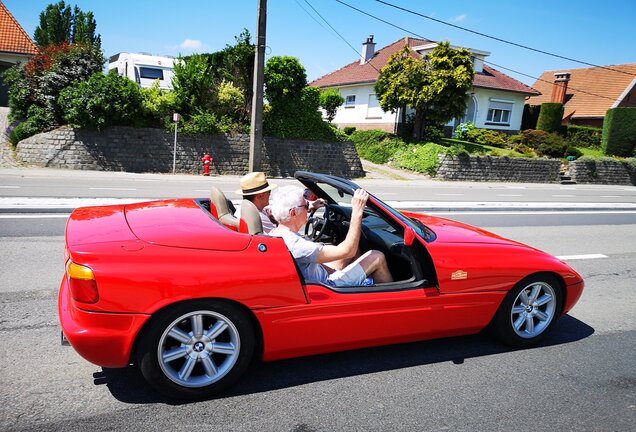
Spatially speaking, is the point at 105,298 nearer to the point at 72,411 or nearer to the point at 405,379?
the point at 72,411

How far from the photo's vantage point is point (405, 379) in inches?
133

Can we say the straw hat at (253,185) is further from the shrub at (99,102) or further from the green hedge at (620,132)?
the green hedge at (620,132)

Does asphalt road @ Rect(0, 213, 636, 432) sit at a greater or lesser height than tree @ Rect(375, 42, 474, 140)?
lesser

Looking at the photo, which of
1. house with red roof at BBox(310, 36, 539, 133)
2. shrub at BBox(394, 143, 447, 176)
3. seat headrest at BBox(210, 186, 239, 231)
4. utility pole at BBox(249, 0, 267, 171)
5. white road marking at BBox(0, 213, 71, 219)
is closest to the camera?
seat headrest at BBox(210, 186, 239, 231)

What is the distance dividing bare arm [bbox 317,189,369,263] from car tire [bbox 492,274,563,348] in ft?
4.76

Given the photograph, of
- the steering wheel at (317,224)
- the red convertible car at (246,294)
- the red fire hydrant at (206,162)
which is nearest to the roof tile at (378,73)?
the red fire hydrant at (206,162)

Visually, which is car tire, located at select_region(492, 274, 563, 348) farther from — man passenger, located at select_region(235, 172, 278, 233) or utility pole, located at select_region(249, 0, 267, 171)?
utility pole, located at select_region(249, 0, 267, 171)

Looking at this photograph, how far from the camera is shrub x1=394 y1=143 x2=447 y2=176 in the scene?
78.2 ft

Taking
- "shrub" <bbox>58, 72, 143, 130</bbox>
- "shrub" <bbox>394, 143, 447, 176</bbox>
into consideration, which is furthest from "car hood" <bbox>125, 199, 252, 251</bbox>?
"shrub" <bbox>394, 143, 447, 176</bbox>

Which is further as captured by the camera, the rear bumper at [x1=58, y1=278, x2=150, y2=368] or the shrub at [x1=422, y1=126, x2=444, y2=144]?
the shrub at [x1=422, y1=126, x2=444, y2=144]

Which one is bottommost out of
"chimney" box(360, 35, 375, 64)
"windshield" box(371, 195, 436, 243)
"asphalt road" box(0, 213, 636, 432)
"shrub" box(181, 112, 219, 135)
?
"asphalt road" box(0, 213, 636, 432)

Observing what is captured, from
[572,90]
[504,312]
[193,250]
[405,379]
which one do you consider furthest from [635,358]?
[572,90]

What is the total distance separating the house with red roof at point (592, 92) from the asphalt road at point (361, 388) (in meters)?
36.6

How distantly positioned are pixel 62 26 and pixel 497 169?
111 ft
